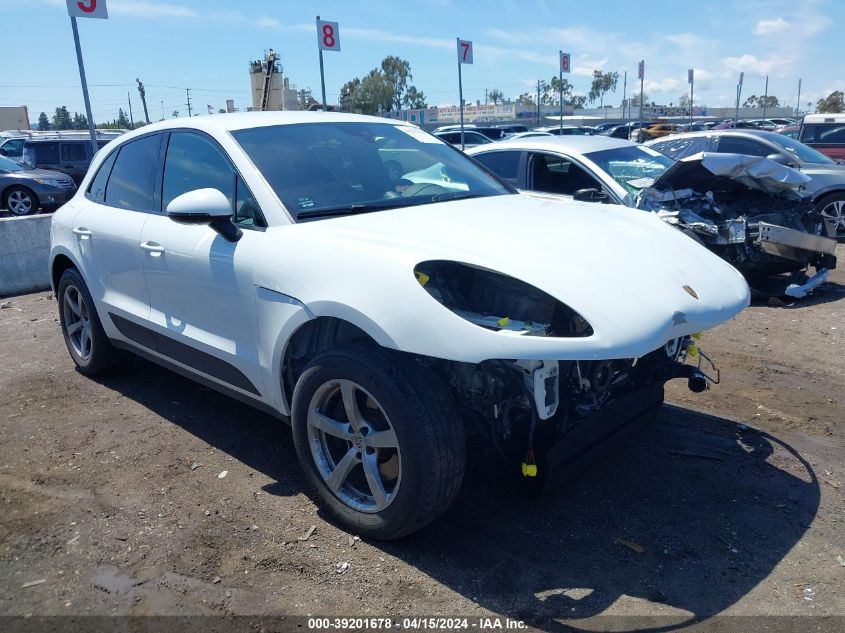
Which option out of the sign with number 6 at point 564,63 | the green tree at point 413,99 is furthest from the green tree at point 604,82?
the sign with number 6 at point 564,63

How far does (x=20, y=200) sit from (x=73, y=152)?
362 centimetres

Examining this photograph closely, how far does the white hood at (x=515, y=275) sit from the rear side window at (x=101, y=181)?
2.17 metres

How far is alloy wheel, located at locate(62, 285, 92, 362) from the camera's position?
518 centimetres

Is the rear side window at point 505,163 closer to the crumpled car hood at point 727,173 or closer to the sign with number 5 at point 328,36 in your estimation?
the crumpled car hood at point 727,173

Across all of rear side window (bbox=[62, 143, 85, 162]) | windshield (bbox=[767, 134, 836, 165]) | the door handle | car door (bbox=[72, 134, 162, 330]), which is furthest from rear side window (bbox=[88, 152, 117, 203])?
rear side window (bbox=[62, 143, 85, 162])

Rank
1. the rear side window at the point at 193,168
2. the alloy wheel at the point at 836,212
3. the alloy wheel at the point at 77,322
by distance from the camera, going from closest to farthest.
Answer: the rear side window at the point at 193,168 < the alloy wheel at the point at 77,322 < the alloy wheel at the point at 836,212

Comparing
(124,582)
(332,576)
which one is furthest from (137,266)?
(332,576)

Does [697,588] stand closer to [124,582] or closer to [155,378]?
[124,582]

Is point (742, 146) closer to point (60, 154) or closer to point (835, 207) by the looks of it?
point (835, 207)

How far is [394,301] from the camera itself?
2.76m

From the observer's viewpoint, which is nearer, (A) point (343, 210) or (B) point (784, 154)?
(A) point (343, 210)

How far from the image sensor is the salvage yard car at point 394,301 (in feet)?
8.98

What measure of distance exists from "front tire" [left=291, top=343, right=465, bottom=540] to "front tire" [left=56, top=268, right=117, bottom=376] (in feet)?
8.21

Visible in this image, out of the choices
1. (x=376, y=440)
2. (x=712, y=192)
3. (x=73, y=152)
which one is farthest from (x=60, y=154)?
(x=376, y=440)
